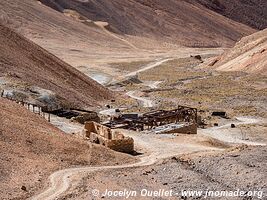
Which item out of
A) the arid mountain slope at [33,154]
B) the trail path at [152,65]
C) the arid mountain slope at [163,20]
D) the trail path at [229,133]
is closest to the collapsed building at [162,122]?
the trail path at [229,133]

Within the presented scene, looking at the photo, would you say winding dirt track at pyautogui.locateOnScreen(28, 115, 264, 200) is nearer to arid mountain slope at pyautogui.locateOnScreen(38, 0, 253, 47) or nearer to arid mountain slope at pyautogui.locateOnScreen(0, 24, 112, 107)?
arid mountain slope at pyautogui.locateOnScreen(0, 24, 112, 107)

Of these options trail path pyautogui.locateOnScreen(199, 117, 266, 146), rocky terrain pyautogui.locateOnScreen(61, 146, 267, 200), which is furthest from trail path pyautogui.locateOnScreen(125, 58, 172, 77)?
rocky terrain pyautogui.locateOnScreen(61, 146, 267, 200)

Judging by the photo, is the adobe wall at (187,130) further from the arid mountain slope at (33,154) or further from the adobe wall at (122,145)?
the arid mountain slope at (33,154)

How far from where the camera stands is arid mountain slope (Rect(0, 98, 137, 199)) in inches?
851

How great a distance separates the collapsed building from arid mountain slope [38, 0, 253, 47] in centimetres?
8505

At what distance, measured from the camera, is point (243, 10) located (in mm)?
176500

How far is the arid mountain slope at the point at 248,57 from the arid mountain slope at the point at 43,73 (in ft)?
81.8

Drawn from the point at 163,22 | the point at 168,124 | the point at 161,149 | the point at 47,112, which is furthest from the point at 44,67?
the point at 163,22

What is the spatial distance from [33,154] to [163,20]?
400 ft

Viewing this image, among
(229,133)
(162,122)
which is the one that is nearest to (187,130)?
(229,133)

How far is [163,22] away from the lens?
143 meters

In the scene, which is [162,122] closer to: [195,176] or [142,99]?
[142,99]

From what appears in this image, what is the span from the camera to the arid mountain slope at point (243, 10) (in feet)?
560

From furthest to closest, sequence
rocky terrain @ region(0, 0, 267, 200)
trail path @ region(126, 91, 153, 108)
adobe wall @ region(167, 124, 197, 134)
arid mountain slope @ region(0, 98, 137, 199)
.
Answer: trail path @ region(126, 91, 153, 108)
adobe wall @ region(167, 124, 197, 134)
rocky terrain @ region(0, 0, 267, 200)
arid mountain slope @ region(0, 98, 137, 199)
